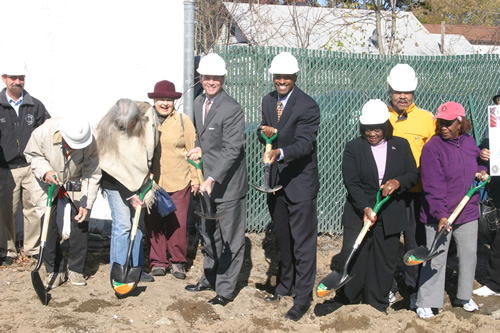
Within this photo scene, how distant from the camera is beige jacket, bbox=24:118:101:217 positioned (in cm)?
521

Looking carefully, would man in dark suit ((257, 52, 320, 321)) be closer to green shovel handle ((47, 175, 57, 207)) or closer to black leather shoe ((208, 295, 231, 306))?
black leather shoe ((208, 295, 231, 306))

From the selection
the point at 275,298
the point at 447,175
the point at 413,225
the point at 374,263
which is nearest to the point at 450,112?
the point at 447,175

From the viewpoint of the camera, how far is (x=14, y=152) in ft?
19.6

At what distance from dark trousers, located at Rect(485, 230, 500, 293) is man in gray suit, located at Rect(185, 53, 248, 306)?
2.51m

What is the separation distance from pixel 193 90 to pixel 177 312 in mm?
2804

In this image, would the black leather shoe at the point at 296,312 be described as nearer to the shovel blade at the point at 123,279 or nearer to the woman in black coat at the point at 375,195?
the woman in black coat at the point at 375,195

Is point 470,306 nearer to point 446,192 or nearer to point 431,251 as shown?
point 431,251

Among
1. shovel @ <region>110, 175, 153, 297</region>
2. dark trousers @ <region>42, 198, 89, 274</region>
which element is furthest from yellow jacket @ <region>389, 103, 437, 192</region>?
dark trousers @ <region>42, 198, 89, 274</region>

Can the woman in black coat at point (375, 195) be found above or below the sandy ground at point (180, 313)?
above

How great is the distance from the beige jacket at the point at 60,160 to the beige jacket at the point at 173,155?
727 mm

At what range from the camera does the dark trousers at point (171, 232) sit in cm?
592

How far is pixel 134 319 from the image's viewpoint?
186 inches

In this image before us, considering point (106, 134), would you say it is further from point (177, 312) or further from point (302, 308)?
point (302, 308)

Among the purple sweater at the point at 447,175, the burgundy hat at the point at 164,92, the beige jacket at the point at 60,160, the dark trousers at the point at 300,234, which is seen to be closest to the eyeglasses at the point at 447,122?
the purple sweater at the point at 447,175
